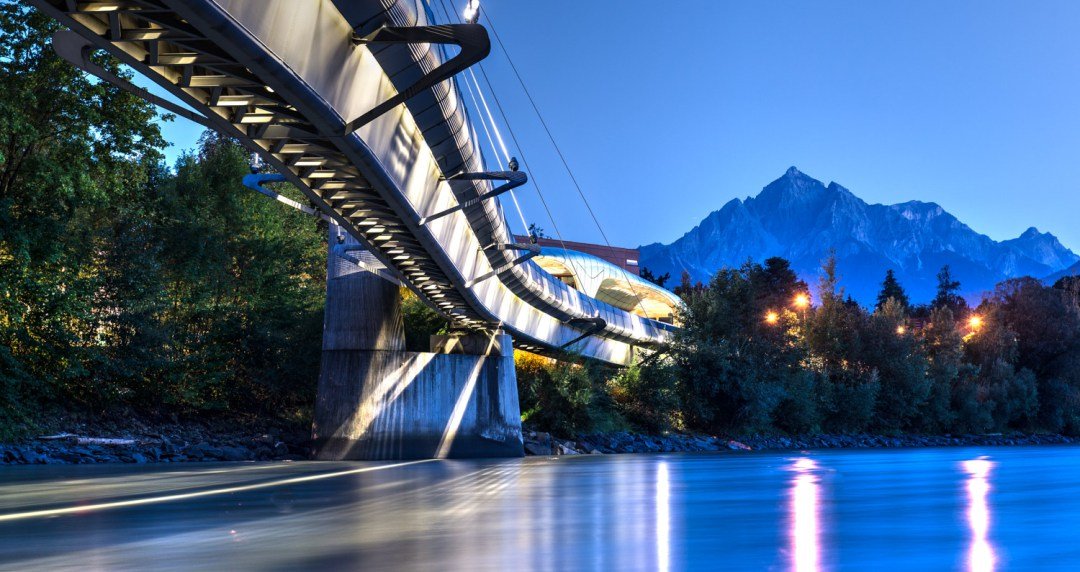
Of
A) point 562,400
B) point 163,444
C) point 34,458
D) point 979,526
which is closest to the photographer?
point 979,526

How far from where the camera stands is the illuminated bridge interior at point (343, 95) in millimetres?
13156

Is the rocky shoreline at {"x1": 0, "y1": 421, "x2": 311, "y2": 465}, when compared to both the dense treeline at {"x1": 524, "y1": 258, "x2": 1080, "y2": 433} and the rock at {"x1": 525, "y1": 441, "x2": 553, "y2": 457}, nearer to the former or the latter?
the rock at {"x1": 525, "y1": 441, "x2": 553, "y2": 457}

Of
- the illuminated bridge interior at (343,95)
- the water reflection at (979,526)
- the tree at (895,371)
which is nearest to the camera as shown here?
the water reflection at (979,526)

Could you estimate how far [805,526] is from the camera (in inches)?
457

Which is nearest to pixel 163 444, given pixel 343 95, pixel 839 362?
pixel 343 95

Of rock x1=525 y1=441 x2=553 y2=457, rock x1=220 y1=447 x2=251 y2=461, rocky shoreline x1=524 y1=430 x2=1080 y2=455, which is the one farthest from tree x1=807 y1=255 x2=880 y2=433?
rock x1=220 y1=447 x2=251 y2=461

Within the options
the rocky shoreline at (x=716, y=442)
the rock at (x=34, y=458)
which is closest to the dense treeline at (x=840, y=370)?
the rocky shoreline at (x=716, y=442)

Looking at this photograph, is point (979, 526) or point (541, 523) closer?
point (979, 526)

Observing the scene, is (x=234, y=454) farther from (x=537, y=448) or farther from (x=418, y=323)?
(x=418, y=323)

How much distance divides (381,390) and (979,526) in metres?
26.6

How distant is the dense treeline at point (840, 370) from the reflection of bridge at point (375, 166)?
479 inches

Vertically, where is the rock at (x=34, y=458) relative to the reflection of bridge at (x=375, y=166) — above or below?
below

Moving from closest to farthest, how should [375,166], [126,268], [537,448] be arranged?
1. [375,166]
2. [126,268]
3. [537,448]

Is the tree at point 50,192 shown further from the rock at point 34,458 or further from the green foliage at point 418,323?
the green foliage at point 418,323
